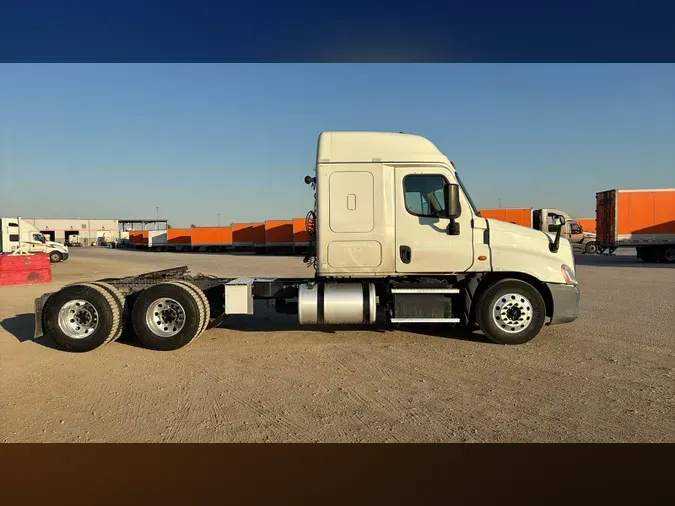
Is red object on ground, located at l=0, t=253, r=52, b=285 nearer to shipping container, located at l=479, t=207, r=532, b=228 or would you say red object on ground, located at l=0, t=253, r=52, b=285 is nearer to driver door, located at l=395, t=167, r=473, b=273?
driver door, located at l=395, t=167, r=473, b=273

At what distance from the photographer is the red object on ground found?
14.3 meters

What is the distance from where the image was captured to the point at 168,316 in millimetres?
6219

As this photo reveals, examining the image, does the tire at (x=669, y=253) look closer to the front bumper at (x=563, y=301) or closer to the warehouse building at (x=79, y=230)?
the front bumper at (x=563, y=301)

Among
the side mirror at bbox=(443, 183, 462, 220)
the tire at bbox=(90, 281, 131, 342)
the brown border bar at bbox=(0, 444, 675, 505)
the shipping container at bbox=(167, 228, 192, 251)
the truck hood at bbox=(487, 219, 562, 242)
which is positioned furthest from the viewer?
the shipping container at bbox=(167, 228, 192, 251)

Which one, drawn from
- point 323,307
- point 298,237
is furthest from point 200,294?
point 298,237

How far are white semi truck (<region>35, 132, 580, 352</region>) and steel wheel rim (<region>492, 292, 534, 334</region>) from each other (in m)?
0.02

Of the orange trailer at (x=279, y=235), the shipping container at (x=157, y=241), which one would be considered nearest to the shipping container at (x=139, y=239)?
the shipping container at (x=157, y=241)

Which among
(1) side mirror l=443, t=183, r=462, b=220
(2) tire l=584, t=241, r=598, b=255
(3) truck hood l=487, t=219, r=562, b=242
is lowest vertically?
(2) tire l=584, t=241, r=598, b=255

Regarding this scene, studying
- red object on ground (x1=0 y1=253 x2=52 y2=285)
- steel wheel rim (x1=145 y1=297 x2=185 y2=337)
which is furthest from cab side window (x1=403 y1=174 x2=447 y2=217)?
red object on ground (x1=0 y1=253 x2=52 y2=285)

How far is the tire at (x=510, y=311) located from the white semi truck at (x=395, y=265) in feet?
0.05

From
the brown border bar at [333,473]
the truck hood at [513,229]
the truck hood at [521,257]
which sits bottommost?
the brown border bar at [333,473]

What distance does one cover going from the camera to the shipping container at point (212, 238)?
44.7 metres

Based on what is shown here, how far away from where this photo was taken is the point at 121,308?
20.3 feet

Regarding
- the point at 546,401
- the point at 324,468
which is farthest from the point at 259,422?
the point at 546,401
